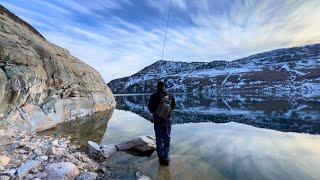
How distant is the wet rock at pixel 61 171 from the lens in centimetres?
1006

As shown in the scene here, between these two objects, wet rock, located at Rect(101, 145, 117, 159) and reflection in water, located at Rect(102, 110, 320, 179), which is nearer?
reflection in water, located at Rect(102, 110, 320, 179)

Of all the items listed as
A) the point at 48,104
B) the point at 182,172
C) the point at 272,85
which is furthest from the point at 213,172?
the point at 272,85

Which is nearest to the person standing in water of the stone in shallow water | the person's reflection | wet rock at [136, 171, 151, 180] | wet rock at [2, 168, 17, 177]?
the person's reflection

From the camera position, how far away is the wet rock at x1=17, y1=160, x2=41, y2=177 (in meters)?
10.2

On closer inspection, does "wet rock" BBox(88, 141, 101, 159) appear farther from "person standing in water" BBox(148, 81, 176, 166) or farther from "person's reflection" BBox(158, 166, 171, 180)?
"person's reflection" BBox(158, 166, 171, 180)

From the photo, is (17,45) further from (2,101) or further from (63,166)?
(63,166)

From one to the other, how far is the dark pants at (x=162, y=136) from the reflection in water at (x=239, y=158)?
0.49m

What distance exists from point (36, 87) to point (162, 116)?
1595 centimetres

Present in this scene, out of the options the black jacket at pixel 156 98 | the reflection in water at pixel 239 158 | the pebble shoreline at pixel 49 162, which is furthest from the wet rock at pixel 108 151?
the black jacket at pixel 156 98

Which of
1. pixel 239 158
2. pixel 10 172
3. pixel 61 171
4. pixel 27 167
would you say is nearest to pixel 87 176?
pixel 61 171

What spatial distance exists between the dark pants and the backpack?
0.80ft

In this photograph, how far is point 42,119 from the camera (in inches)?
974

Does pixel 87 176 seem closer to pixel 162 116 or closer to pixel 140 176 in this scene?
pixel 140 176

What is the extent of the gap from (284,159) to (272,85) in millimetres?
174678
